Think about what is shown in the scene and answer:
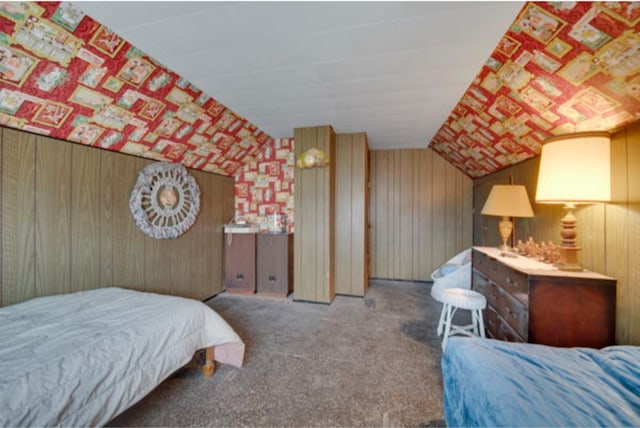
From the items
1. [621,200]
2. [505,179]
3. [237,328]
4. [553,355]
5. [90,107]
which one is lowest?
[237,328]

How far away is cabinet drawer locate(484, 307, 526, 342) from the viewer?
1751 millimetres

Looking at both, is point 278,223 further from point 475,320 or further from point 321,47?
point 475,320

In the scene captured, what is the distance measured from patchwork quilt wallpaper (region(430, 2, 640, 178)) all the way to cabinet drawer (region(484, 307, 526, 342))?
1.54 metres

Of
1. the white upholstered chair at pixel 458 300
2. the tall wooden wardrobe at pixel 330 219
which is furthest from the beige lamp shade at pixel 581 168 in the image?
the tall wooden wardrobe at pixel 330 219

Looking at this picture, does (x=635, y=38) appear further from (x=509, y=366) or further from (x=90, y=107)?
(x=90, y=107)

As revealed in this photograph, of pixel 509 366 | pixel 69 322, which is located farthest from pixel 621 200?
pixel 69 322

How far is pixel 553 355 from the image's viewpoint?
3.74 feet

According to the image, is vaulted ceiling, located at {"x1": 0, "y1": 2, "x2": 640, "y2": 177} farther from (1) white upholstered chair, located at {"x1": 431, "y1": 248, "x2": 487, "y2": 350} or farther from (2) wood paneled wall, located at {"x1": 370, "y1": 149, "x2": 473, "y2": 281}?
(2) wood paneled wall, located at {"x1": 370, "y1": 149, "x2": 473, "y2": 281}

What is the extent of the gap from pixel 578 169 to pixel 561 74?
0.66 meters

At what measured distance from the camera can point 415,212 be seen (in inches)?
180

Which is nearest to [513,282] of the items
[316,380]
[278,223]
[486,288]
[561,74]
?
[486,288]

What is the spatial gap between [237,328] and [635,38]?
3.65 m

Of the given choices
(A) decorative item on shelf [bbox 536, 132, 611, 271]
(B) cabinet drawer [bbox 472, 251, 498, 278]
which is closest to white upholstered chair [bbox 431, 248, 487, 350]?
(B) cabinet drawer [bbox 472, 251, 498, 278]

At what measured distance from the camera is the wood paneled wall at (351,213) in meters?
3.65
